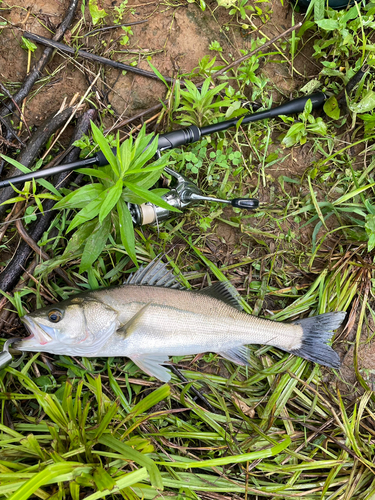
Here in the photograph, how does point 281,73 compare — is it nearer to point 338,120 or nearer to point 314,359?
point 338,120

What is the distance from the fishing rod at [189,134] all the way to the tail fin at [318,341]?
195 cm

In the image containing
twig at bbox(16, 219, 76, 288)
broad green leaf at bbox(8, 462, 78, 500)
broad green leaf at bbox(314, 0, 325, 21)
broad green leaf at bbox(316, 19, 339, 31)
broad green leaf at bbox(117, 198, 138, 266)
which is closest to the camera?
broad green leaf at bbox(8, 462, 78, 500)

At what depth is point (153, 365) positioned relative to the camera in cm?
298

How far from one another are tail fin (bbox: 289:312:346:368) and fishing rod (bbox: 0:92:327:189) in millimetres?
1951

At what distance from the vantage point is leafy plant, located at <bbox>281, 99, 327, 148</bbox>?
11.3 feet

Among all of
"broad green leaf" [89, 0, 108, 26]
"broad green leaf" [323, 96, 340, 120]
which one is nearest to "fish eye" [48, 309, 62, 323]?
"broad green leaf" [89, 0, 108, 26]

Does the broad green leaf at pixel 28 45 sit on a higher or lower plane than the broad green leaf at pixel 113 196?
higher

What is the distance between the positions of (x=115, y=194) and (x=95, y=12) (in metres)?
1.97

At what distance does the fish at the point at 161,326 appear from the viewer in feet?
9.07

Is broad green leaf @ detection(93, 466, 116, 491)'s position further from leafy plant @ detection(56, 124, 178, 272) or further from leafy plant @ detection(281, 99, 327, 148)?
leafy plant @ detection(281, 99, 327, 148)

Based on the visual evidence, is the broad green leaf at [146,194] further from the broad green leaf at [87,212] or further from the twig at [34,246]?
the twig at [34,246]

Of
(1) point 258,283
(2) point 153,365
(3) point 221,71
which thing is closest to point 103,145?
(3) point 221,71

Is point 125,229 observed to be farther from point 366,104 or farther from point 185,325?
point 366,104

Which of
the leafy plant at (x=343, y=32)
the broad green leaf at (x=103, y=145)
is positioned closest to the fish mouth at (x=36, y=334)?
the broad green leaf at (x=103, y=145)
